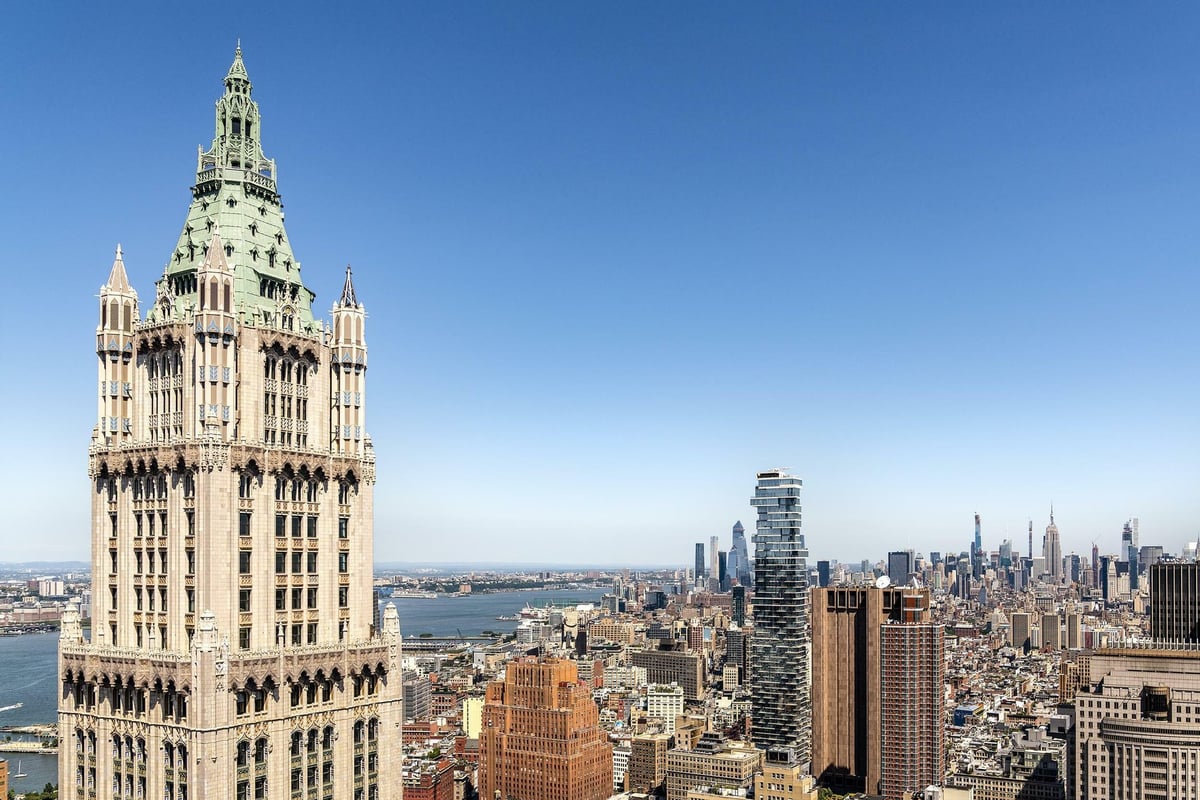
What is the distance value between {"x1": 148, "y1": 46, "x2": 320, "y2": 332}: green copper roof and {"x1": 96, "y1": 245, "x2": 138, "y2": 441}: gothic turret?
0.81 meters

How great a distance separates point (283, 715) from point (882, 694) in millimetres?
123462

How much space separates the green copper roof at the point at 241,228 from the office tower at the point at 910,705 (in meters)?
123

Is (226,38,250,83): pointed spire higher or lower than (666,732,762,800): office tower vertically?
higher

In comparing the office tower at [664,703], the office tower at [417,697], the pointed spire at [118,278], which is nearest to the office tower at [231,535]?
the pointed spire at [118,278]

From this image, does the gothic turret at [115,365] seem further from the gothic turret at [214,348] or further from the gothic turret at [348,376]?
the gothic turret at [348,376]

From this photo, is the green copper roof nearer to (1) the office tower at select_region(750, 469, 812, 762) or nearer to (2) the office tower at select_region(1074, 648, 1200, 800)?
(2) the office tower at select_region(1074, 648, 1200, 800)

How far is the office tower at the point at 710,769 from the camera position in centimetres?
11825

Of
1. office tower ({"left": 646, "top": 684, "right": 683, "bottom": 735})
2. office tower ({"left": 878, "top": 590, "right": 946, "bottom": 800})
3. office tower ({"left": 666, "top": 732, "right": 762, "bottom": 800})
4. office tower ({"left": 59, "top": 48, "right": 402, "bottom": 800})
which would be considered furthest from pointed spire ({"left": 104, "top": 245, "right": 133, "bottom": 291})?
office tower ({"left": 646, "top": 684, "right": 683, "bottom": 735})

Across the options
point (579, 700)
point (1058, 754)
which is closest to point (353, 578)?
point (579, 700)

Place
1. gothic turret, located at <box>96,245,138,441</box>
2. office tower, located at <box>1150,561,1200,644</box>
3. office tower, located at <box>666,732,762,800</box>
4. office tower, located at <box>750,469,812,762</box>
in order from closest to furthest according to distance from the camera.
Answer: gothic turret, located at <box>96,245,138,441</box>, office tower, located at <box>666,732,762,800</box>, office tower, located at <box>750,469,812,762</box>, office tower, located at <box>1150,561,1200,644</box>

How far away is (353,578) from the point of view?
93.9ft

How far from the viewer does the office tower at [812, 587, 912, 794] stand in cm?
14000

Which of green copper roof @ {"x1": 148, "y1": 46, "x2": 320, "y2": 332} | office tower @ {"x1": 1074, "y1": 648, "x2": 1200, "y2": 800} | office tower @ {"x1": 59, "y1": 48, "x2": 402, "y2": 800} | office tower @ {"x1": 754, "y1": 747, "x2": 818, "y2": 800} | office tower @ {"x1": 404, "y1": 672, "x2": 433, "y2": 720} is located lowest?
office tower @ {"x1": 404, "y1": 672, "x2": 433, "y2": 720}

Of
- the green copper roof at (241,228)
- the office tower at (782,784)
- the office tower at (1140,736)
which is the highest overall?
the green copper roof at (241,228)
